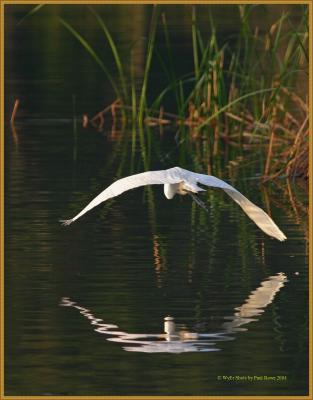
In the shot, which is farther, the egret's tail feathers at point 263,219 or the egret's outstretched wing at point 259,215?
the egret's tail feathers at point 263,219

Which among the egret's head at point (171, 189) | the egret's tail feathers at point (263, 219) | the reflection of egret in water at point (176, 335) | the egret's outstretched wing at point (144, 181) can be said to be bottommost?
the reflection of egret in water at point (176, 335)

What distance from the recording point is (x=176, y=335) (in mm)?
9383

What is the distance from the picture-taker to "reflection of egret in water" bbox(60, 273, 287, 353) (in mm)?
9125

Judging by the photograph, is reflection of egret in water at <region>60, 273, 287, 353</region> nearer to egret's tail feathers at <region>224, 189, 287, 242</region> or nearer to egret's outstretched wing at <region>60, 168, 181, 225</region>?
egret's outstretched wing at <region>60, 168, 181, 225</region>

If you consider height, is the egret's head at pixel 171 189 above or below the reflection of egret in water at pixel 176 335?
above

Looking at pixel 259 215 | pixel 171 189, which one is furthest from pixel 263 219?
pixel 171 189

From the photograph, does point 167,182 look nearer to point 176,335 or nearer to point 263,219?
point 263,219

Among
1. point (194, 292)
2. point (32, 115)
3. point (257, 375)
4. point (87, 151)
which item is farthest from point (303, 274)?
point (32, 115)

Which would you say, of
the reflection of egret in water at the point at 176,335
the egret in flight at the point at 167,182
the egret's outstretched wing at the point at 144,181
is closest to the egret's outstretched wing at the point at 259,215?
the egret in flight at the point at 167,182

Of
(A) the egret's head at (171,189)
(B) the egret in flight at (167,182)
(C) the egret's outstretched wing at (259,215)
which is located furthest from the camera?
(A) the egret's head at (171,189)

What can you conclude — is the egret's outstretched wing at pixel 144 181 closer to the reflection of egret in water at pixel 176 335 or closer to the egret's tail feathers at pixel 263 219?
the egret's tail feathers at pixel 263 219

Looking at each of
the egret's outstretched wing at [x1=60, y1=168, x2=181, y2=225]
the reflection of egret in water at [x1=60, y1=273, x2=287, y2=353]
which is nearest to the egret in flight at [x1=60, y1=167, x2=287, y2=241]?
the egret's outstretched wing at [x1=60, y1=168, x2=181, y2=225]

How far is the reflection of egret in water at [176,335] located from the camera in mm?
9125

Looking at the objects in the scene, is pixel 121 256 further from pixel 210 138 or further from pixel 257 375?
pixel 210 138
